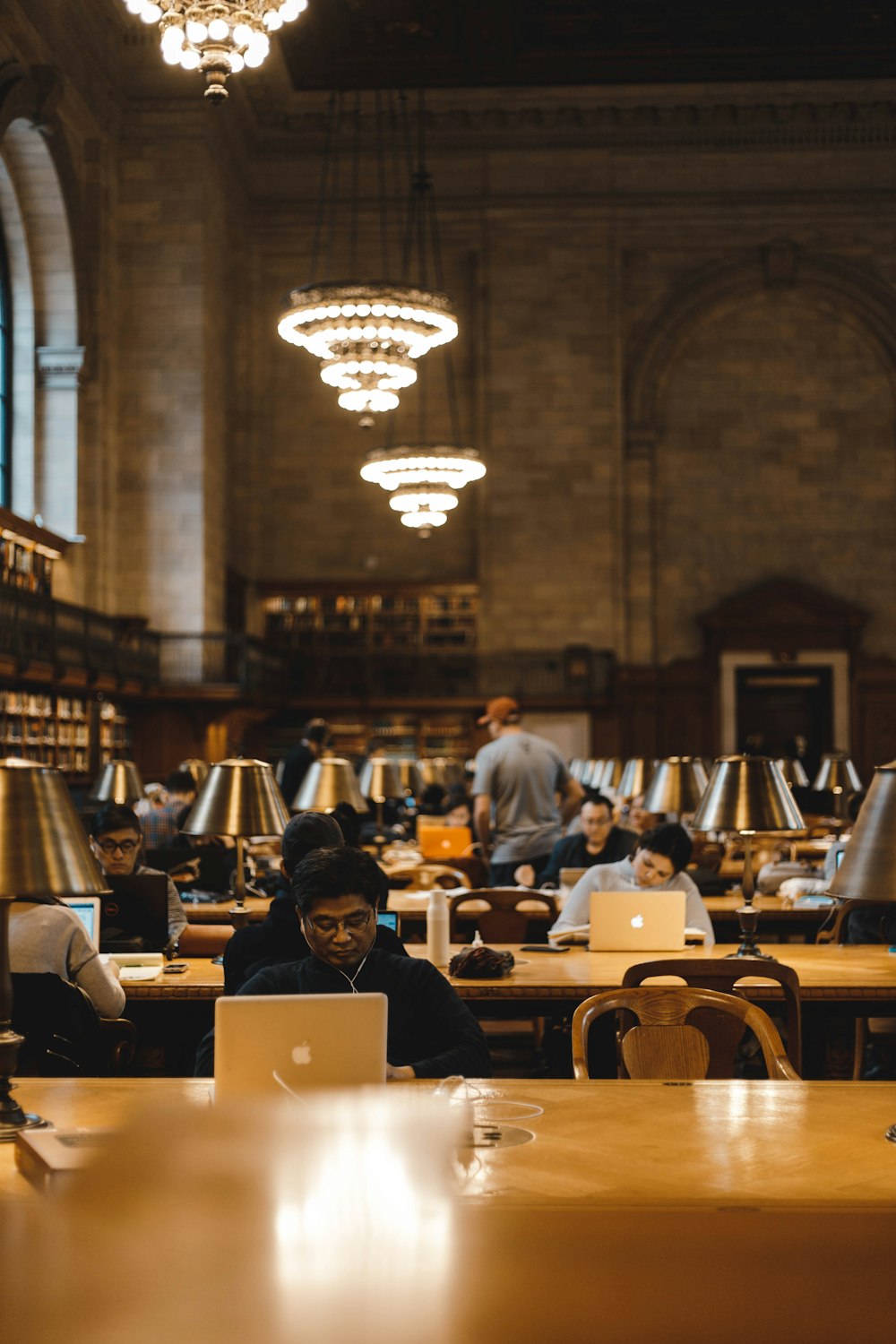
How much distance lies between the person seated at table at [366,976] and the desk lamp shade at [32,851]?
2.16ft

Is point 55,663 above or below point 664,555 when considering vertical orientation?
below

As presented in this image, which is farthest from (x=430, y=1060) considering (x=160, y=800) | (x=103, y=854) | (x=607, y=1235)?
(x=160, y=800)

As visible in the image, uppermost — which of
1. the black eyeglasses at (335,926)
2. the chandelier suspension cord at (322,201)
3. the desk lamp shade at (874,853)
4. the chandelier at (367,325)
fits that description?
the chandelier suspension cord at (322,201)

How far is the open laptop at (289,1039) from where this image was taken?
89.7 inches

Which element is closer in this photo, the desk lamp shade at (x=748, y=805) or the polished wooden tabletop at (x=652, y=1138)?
the polished wooden tabletop at (x=652, y=1138)

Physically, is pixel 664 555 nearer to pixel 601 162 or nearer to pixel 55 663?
pixel 601 162

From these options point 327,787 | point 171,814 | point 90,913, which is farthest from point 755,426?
point 90,913

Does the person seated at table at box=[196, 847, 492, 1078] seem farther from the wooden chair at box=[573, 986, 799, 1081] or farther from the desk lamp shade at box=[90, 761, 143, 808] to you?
the desk lamp shade at box=[90, 761, 143, 808]

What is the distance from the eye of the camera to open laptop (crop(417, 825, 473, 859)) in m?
9.87

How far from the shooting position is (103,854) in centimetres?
561

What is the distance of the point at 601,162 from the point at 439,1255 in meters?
22.5

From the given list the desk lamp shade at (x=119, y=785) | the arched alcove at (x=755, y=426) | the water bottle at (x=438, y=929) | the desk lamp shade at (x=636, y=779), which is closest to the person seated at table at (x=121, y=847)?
the water bottle at (x=438, y=929)

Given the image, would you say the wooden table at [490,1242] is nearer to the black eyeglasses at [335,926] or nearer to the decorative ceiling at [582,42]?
the black eyeglasses at [335,926]

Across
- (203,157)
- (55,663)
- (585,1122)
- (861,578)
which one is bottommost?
(585,1122)
